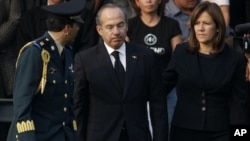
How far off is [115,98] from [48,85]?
0.58 metres

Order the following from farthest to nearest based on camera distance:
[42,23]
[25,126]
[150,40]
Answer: [42,23] → [150,40] → [25,126]

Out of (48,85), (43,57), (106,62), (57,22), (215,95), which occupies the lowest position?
(215,95)

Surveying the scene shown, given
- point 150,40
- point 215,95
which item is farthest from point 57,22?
point 150,40

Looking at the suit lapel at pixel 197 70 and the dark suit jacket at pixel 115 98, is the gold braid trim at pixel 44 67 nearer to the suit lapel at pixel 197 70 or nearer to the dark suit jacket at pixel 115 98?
the dark suit jacket at pixel 115 98

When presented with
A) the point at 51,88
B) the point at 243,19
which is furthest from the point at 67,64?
the point at 243,19

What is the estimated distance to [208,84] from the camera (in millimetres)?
7859

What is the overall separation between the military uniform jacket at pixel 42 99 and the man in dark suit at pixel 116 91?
4.0 inches

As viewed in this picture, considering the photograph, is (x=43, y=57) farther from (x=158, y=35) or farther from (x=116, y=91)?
(x=158, y=35)

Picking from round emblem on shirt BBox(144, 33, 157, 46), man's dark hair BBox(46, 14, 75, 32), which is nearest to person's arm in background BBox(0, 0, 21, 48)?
round emblem on shirt BBox(144, 33, 157, 46)

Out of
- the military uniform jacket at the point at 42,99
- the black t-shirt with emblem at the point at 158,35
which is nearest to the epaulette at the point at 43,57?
the military uniform jacket at the point at 42,99

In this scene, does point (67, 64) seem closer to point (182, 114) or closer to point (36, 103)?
point (36, 103)

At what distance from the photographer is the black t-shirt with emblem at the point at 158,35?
352 inches

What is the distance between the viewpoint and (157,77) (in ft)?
24.3

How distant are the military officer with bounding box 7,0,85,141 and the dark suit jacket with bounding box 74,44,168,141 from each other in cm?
11
